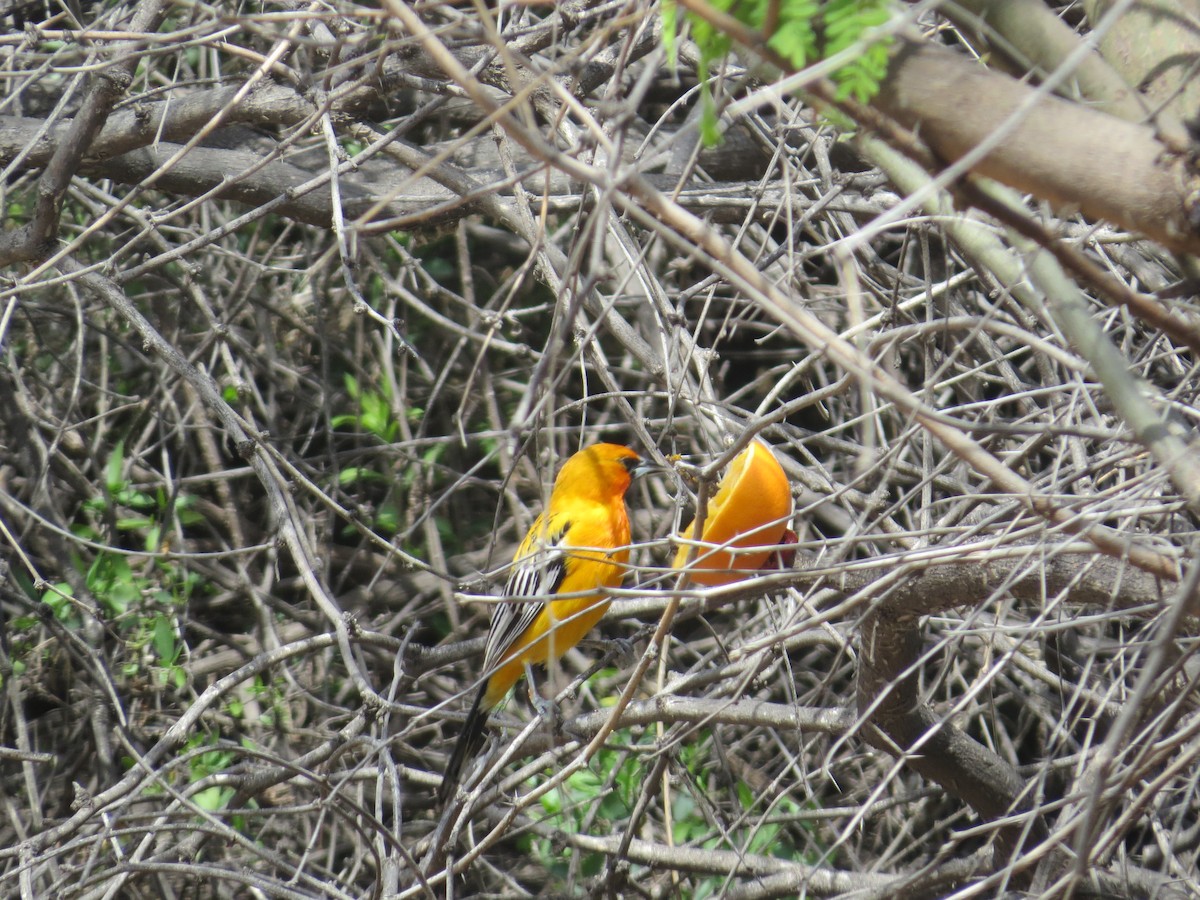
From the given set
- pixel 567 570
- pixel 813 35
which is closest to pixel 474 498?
pixel 567 570

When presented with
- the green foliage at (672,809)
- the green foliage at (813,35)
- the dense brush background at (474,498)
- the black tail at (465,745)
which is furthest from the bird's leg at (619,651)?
the green foliage at (813,35)

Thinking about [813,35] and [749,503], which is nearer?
[813,35]

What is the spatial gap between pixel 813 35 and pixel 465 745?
387 centimetres

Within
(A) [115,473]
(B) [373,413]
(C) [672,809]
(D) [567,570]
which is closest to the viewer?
(C) [672,809]

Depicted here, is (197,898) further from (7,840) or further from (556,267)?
(556,267)

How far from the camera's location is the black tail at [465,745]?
486 cm

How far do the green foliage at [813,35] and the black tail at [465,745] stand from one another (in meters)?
3.51

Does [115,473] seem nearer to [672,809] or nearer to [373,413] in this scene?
[373,413]

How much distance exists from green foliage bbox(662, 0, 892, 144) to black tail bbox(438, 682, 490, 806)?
138 inches

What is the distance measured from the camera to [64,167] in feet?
12.8

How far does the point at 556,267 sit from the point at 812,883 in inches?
87.9

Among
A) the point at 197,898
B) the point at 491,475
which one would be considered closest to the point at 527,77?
the point at 491,475

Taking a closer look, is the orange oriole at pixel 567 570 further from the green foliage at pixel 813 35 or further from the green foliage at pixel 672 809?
the green foliage at pixel 813 35

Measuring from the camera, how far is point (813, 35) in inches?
66.8
